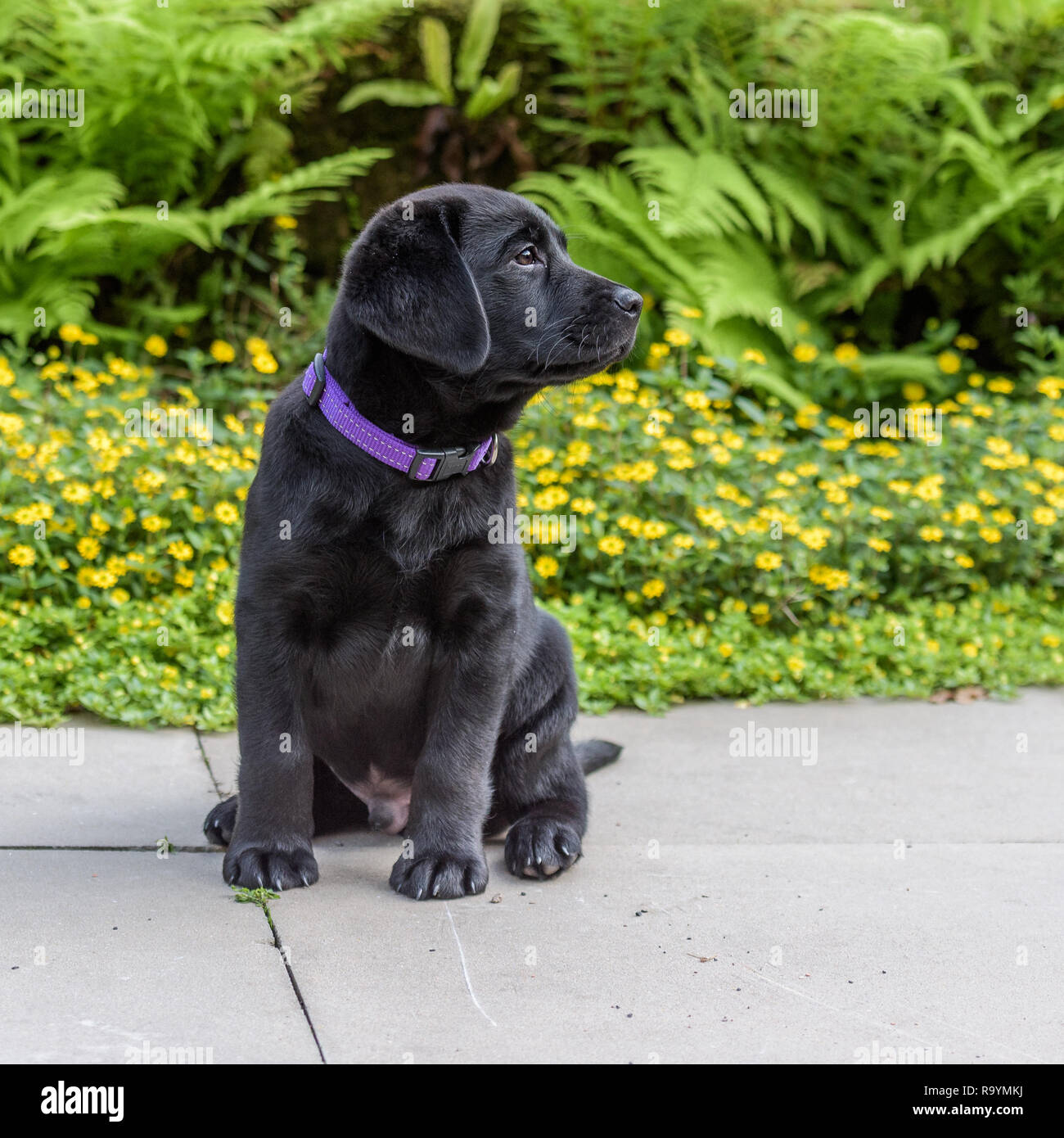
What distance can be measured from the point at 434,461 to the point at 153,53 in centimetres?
456

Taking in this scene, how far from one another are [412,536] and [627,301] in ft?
2.64

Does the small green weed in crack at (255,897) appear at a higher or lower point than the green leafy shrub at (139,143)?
lower

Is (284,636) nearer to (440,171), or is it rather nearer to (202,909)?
(202,909)

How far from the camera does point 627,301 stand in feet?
10.6

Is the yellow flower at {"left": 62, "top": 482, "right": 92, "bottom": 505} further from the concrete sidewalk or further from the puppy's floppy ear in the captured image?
the puppy's floppy ear

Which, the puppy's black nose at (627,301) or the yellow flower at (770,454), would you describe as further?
the yellow flower at (770,454)

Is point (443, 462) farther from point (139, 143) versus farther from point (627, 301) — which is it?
point (139, 143)

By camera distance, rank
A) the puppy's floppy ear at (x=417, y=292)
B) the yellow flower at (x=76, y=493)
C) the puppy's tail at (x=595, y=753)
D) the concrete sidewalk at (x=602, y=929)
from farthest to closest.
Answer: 1. the yellow flower at (x=76, y=493)
2. the puppy's tail at (x=595, y=753)
3. the puppy's floppy ear at (x=417, y=292)
4. the concrete sidewalk at (x=602, y=929)

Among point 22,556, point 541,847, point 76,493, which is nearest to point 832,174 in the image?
point 76,493

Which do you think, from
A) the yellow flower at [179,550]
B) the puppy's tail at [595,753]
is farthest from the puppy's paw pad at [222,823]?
the yellow flower at [179,550]

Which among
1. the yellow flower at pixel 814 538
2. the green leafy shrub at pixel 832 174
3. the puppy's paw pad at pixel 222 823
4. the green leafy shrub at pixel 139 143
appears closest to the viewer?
the puppy's paw pad at pixel 222 823

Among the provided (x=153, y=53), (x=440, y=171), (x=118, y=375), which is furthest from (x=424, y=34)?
(x=118, y=375)

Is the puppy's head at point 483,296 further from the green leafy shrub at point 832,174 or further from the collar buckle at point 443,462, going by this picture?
the green leafy shrub at point 832,174

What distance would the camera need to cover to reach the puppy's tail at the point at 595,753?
395 centimetres
